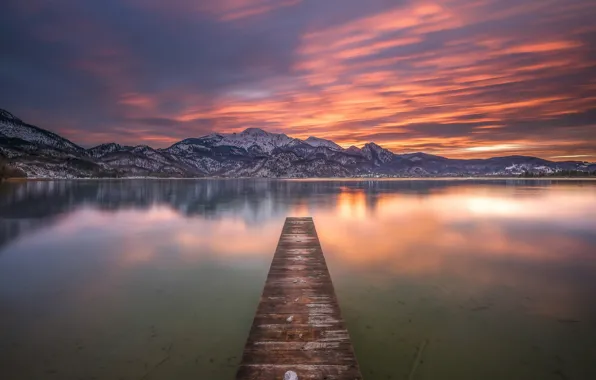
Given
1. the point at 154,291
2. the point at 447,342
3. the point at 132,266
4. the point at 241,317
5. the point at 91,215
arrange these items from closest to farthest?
the point at 447,342, the point at 241,317, the point at 154,291, the point at 132,266, the point at 91,215

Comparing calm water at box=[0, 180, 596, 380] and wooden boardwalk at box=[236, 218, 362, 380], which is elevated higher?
wooden boardwalk at box=[236, 218, 362, 380]

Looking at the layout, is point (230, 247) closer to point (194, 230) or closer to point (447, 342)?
point (194, 230)

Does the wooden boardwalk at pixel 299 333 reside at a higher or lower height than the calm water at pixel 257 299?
higher

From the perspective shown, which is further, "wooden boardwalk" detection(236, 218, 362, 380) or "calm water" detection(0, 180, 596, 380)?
"calm water" detection(0, 180, 596, 380)

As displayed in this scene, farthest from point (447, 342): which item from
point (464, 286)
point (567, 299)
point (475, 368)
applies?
point (567, 299)

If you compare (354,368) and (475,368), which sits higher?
(354,368)

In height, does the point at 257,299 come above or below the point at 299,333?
below

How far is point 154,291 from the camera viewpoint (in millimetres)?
14828

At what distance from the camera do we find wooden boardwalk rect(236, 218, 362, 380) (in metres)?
7.06

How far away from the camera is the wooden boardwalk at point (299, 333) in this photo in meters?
7.06

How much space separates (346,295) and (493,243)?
700 inches

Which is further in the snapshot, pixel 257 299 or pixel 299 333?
pixel 257 299

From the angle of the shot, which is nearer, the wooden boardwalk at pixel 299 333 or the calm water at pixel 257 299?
the wooden boardwalk at pixel 299 333

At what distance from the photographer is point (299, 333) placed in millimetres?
8703
